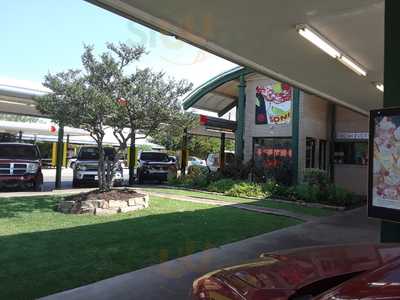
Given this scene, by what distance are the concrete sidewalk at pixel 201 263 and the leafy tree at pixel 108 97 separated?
515 centimetres

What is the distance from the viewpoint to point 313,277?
1.92 m

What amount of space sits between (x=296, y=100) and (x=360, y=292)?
19.0 metres

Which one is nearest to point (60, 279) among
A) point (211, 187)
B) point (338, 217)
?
point (338, 217)

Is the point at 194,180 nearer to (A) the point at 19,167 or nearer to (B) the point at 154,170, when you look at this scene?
(B) the point at 154,170

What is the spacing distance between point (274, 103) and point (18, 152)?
1164 centimetres

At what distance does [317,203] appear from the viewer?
15.2 m

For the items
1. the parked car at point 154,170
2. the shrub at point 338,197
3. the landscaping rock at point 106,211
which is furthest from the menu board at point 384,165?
the parked car at point 154,170

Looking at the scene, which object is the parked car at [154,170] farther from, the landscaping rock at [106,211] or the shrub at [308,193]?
the landscaping rock at [106,211]

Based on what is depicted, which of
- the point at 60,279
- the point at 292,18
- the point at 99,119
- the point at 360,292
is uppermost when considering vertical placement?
the point at 292,18

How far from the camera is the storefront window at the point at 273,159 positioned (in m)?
18.9

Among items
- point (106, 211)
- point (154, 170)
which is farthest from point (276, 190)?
point (106, 211)

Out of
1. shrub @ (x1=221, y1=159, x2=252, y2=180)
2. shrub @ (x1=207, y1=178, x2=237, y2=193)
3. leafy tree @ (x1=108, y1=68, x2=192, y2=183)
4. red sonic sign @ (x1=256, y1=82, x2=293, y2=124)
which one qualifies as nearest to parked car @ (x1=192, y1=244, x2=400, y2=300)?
leafy tree @ (x1=108, y1=68, x2=192, y2=183)

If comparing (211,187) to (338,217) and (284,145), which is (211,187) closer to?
(284,145)

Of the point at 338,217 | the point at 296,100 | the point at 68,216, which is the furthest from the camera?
the point at 296,100
